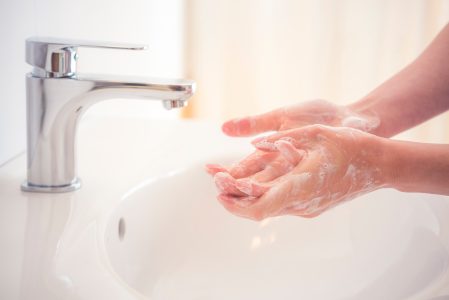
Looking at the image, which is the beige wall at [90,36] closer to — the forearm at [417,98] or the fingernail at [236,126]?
the fingernail at [236,126]

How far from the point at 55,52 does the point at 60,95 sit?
0.05m

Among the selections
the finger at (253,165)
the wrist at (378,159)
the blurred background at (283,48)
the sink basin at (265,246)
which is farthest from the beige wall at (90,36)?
the wrist at (378,159)

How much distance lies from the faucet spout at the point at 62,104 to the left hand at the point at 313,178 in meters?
0.12

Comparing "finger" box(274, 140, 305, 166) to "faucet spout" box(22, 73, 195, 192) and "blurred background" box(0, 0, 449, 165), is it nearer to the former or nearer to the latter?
"faucet spout" box(22, 73, 195, 192)

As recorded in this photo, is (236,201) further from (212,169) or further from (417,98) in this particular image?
(417,98)

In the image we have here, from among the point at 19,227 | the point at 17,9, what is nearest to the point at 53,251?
the point at 19,227

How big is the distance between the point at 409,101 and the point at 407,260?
0.25m

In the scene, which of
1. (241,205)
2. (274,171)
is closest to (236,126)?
(274,171)

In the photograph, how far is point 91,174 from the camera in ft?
2.50

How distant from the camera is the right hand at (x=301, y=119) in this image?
0.78m

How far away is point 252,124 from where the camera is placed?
784 millimetres

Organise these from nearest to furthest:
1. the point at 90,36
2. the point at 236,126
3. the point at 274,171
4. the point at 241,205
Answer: the point at 241,205, the point at 274,171, the point at 236,126, the point at 90,36

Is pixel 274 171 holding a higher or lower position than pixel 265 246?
higher

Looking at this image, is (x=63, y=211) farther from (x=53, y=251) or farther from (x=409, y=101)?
(x=409, y=101)
